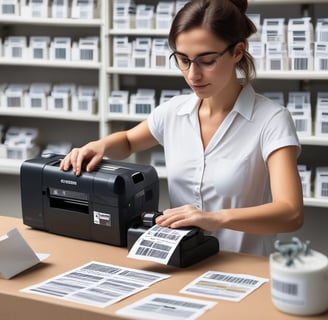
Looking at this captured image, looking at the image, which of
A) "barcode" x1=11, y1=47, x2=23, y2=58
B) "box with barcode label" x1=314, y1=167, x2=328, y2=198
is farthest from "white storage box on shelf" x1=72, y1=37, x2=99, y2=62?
"box with barcode label" x1=314, y1=167, x2=328, y2=198

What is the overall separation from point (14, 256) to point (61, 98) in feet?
7.38

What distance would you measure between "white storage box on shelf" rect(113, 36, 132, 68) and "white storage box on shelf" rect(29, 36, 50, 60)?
0.43 metres

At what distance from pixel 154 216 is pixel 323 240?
84.7 inches

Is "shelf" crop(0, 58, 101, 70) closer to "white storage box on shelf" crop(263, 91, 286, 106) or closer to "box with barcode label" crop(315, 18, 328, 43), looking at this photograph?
"white storage box on shelf" crop(263, 91, 286, 106)

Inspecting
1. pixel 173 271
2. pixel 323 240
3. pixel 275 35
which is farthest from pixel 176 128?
pixel 323 240

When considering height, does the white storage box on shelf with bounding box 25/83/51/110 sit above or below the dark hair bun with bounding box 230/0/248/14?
below

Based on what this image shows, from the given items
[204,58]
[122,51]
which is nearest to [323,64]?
[122,51]

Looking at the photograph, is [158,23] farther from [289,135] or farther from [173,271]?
[173,271]

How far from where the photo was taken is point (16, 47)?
406cm

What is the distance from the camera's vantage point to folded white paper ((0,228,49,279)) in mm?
1812

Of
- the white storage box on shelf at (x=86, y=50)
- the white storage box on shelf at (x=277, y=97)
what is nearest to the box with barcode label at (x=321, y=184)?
the white storage box on shelf at (x=277, y=97)

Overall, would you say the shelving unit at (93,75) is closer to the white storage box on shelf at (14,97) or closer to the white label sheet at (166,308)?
the white storage box on shelf at (14,97)

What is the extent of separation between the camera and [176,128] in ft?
7.79

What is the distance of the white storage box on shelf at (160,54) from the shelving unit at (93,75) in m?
0.04
